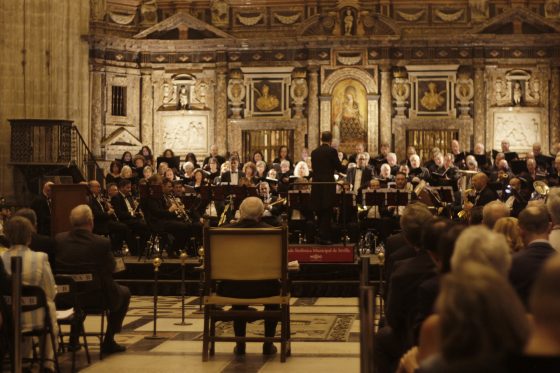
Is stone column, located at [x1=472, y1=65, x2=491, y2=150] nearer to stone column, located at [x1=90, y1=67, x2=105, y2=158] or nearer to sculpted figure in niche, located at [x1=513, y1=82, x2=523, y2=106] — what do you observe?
sculpted figure in niche, located at [x1=513, y1=82, x2=523, y2=106]

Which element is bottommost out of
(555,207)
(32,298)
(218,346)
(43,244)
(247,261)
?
(218,346)

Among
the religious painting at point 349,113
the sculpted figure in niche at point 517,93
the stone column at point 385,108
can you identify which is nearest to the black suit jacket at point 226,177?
the religious painting at point 349,113

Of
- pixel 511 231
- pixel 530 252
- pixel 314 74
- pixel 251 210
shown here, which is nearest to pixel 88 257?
pixel 251 210

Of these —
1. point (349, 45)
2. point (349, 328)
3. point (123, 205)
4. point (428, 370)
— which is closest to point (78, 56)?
point (349, 45)

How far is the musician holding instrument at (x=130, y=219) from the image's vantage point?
1586 centimetres

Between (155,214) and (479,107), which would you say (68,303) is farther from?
(479,107)

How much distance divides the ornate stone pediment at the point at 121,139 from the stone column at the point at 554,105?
938 centimetres

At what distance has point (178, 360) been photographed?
8469 millimetres

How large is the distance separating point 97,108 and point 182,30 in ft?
9.11

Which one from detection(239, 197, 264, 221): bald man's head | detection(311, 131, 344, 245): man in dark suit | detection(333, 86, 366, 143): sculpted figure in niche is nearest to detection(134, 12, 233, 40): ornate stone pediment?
detection(333, 86, 366, 143): sculpted figure in niche

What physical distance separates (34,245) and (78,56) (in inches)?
571

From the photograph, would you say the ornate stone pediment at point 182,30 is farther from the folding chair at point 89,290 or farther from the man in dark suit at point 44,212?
the folding chair at point 89,290

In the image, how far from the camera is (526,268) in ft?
17.5

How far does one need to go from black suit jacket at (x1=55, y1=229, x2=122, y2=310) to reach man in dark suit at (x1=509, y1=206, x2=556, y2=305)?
3.61 meters
